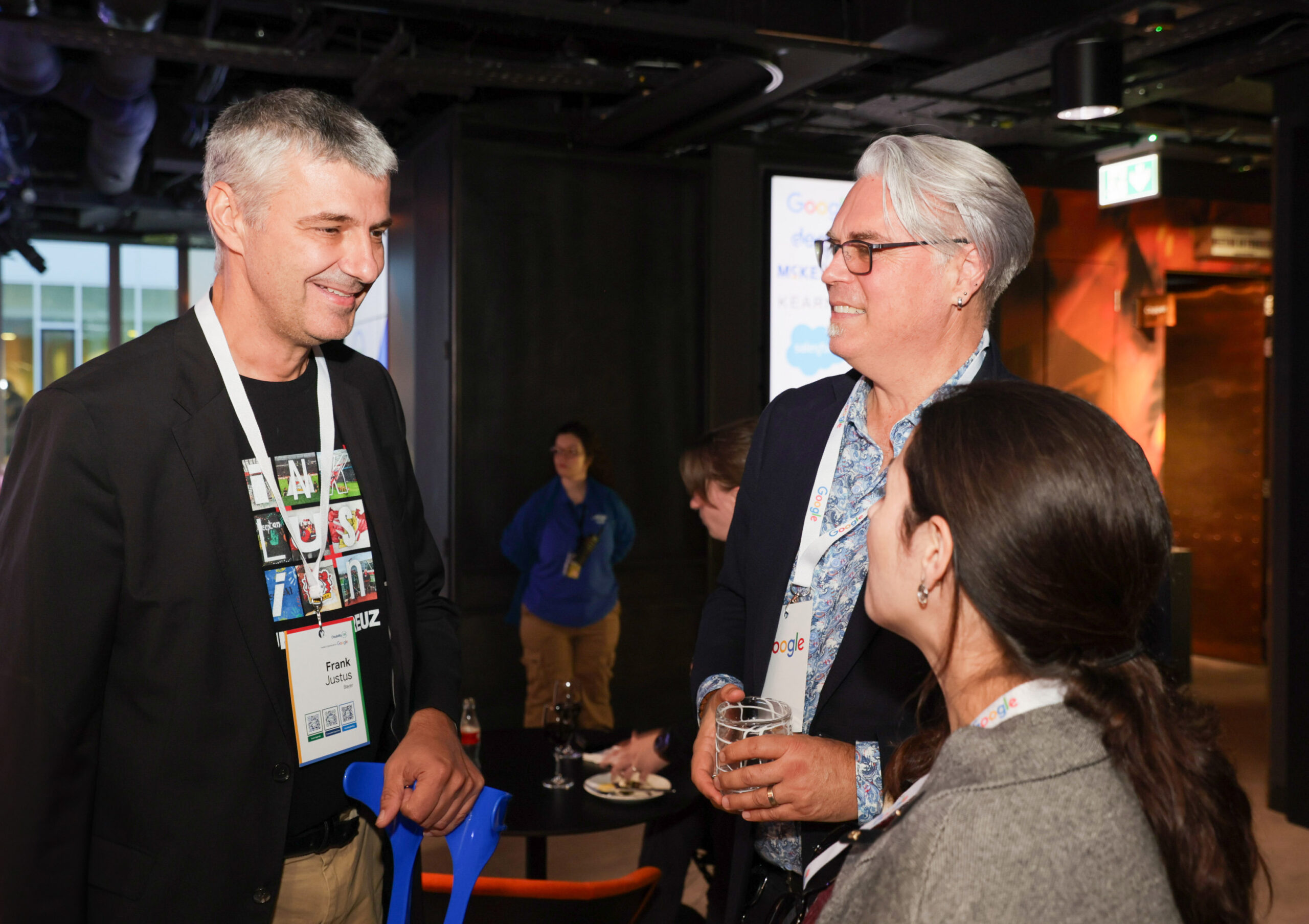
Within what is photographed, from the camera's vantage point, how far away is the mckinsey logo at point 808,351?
19.9ft

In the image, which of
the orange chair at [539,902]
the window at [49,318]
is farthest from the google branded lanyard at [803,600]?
the window at [49,318]

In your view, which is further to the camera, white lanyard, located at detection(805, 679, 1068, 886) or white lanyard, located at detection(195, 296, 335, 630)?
white lanyard, located at detection(195, 296, 335, 630)

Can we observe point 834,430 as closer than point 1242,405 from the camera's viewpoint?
Yes

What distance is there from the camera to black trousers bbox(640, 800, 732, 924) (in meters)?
2.49

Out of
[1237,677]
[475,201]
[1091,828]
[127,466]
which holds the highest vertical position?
[475,201]

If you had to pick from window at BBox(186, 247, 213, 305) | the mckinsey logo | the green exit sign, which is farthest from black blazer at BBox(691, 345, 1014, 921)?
window at BBox(186, 247, 213, 305)

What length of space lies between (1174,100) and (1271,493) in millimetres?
2905

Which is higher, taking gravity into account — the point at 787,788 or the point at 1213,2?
the point at 1213,2

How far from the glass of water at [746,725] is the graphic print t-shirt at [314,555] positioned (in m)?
0.55

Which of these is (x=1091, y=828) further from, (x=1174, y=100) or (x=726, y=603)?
(x=1174, y=100)

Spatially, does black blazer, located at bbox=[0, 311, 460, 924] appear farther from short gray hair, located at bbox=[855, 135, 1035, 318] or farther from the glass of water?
short gray hair, located at bbox=[855, 135, 1035, 318]

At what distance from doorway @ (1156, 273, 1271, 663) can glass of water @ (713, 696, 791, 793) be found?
7.52 m

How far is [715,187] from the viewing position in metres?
5.98

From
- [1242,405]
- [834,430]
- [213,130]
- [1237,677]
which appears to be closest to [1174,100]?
[1242,405]
